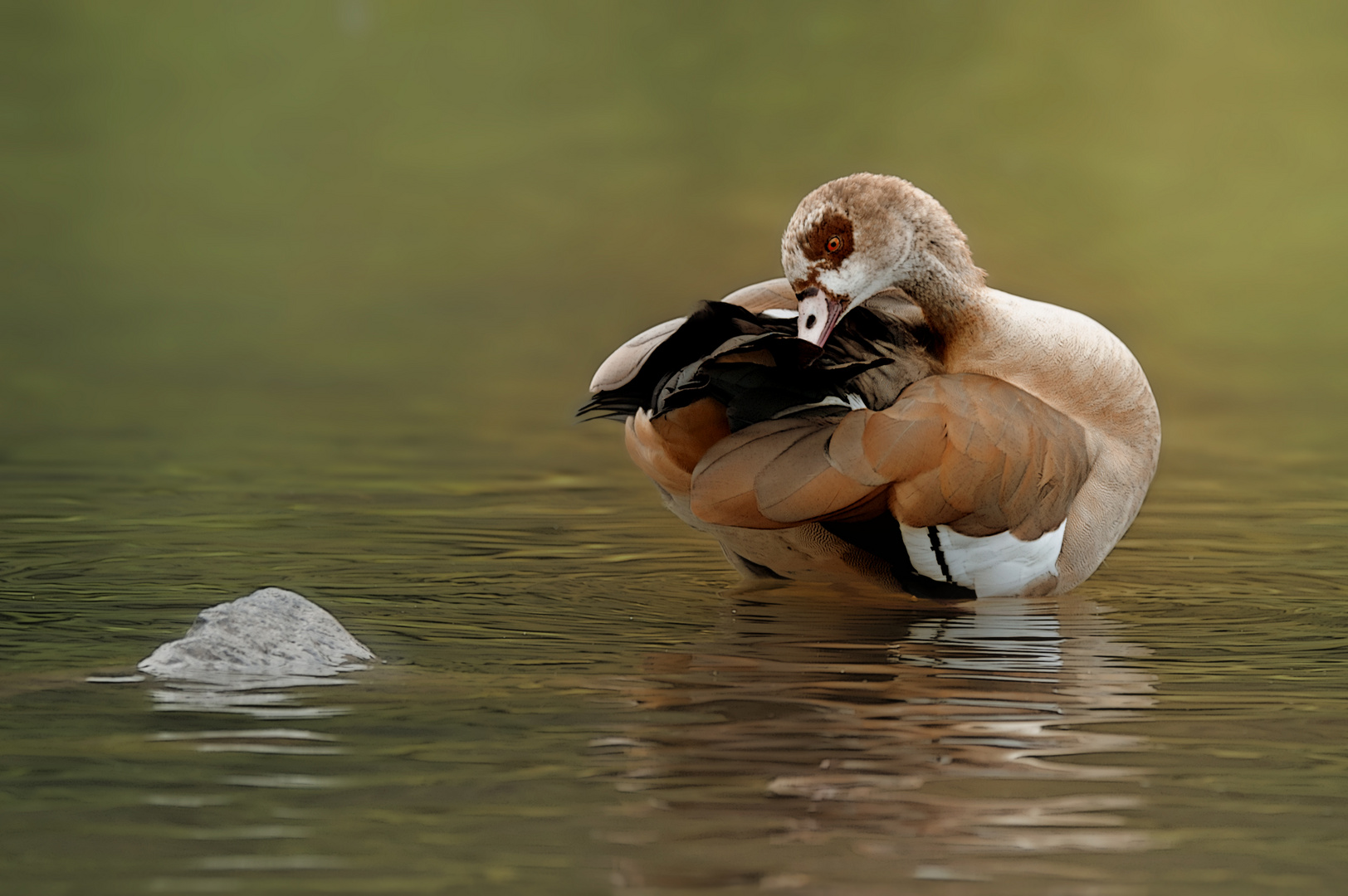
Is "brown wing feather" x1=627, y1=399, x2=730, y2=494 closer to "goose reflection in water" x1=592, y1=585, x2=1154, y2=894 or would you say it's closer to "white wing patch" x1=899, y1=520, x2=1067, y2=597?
"goose reflection in water" x1=592, y1=585, x2=1154, y2=894

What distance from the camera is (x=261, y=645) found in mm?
4918

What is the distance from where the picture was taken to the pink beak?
548cm

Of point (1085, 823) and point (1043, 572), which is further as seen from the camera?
point (1043, 572)

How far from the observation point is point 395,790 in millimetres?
3760

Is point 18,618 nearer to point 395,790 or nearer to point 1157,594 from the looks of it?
point 395,790

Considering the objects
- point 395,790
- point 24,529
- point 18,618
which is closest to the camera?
point 395,790

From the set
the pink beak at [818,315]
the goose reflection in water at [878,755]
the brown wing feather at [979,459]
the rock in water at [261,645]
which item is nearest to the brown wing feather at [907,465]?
the brown wing feather at [979,459]

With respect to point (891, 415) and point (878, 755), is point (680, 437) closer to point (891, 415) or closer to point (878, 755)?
point (891, 415)

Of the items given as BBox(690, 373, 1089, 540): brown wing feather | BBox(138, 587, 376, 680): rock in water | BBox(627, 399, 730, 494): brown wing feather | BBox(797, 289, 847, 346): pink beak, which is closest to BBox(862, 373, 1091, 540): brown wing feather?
BBox(690, 373, 1089, 540): brown wing feather

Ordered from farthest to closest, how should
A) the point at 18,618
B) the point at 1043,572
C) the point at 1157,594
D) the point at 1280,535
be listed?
the point at 1280,535 < the point at 1157,594 < the point at 1043,572 < the point at 18,618

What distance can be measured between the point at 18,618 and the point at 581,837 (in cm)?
278

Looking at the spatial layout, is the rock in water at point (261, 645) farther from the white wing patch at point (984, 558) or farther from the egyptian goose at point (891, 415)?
the white wing patch at point (984, 558)

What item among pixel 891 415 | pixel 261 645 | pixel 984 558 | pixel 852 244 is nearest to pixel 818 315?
pixel 852 244

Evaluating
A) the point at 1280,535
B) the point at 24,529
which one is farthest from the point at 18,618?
the point at 1280,535
